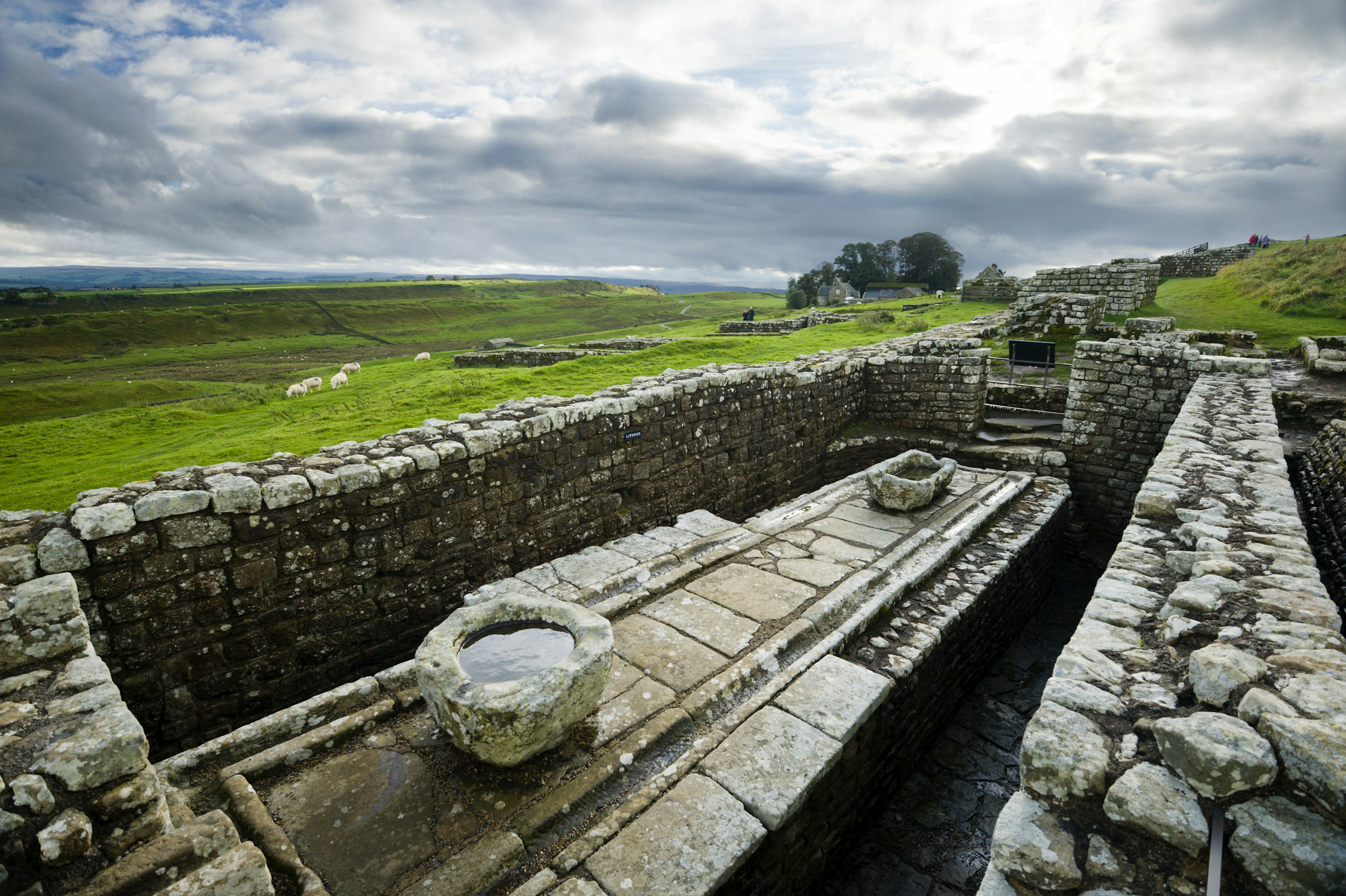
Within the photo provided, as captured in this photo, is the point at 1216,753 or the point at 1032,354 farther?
the point at 1032,354

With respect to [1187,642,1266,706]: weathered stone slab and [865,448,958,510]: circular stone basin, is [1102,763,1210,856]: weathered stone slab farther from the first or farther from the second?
[865,448,958,510]: circular stone basin

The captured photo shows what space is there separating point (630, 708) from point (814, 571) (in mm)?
2599

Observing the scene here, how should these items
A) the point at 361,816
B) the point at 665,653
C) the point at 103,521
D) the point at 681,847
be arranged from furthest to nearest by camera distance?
1. the point at 665,653
2. the point at 103,521
3. the point at 361,816
4. the point at 681,847

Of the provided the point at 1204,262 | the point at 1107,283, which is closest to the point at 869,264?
the point at 1204,262

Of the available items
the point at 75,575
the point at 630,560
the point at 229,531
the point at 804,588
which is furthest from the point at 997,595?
the point at 75,575

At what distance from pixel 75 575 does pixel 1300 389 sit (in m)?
16.0

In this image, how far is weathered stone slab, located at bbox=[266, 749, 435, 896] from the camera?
271 cm

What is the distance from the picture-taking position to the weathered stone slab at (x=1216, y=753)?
1.94 m

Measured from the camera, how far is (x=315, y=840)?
2848 millimetres

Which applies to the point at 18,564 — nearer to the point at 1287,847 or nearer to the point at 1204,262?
the point at 1287,847

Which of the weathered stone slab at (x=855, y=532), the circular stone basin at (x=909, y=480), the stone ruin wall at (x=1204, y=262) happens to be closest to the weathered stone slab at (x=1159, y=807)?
the weathered stone slab at (x=855, y=532)

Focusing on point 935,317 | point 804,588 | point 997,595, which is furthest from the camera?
point 935,317

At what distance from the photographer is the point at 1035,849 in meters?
2.14

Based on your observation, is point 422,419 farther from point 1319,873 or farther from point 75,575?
point 1319,873
